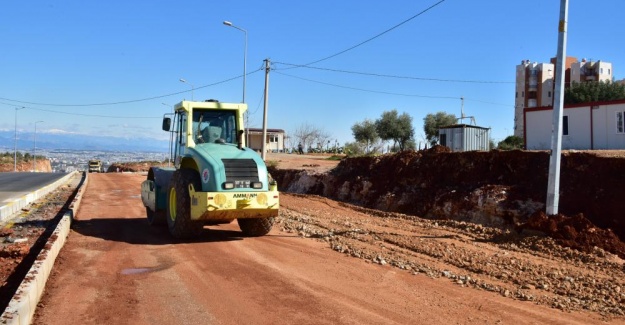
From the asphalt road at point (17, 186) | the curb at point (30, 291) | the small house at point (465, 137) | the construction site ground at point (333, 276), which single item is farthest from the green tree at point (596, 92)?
the curb at point (30, 291)

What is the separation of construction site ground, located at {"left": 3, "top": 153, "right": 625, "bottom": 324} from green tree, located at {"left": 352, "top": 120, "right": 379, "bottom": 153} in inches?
2184

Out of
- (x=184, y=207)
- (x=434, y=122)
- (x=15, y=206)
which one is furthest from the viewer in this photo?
(x=434, y=122)

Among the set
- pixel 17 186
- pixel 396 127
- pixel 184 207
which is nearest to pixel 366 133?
Answer: pixel 396 127

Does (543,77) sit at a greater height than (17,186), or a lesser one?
greater

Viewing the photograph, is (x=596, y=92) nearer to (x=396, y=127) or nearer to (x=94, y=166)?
(x=396, y=127)

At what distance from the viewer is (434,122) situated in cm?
6488

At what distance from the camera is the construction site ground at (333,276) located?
6.14m

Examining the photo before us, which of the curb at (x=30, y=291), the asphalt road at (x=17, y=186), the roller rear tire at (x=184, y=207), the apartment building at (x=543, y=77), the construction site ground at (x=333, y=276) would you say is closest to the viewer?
the curb at (x=30, y=291)

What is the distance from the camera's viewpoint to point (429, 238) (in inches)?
467

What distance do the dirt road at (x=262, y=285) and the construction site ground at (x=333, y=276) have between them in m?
0.02

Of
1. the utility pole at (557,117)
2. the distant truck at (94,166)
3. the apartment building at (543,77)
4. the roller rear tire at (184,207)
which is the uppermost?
the apartment building at (543,77)

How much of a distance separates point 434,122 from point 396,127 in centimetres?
502

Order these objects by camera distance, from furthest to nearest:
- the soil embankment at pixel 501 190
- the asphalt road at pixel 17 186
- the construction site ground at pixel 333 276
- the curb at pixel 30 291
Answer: the asphalt road at pixel 17 186
the soil embankment at pixel 501 190
the construction site ground at pixel 333 276
the curb at pixel 30 291

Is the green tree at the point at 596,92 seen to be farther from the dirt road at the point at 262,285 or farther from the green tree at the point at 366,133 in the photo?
the dirt road at the point at 262,285
